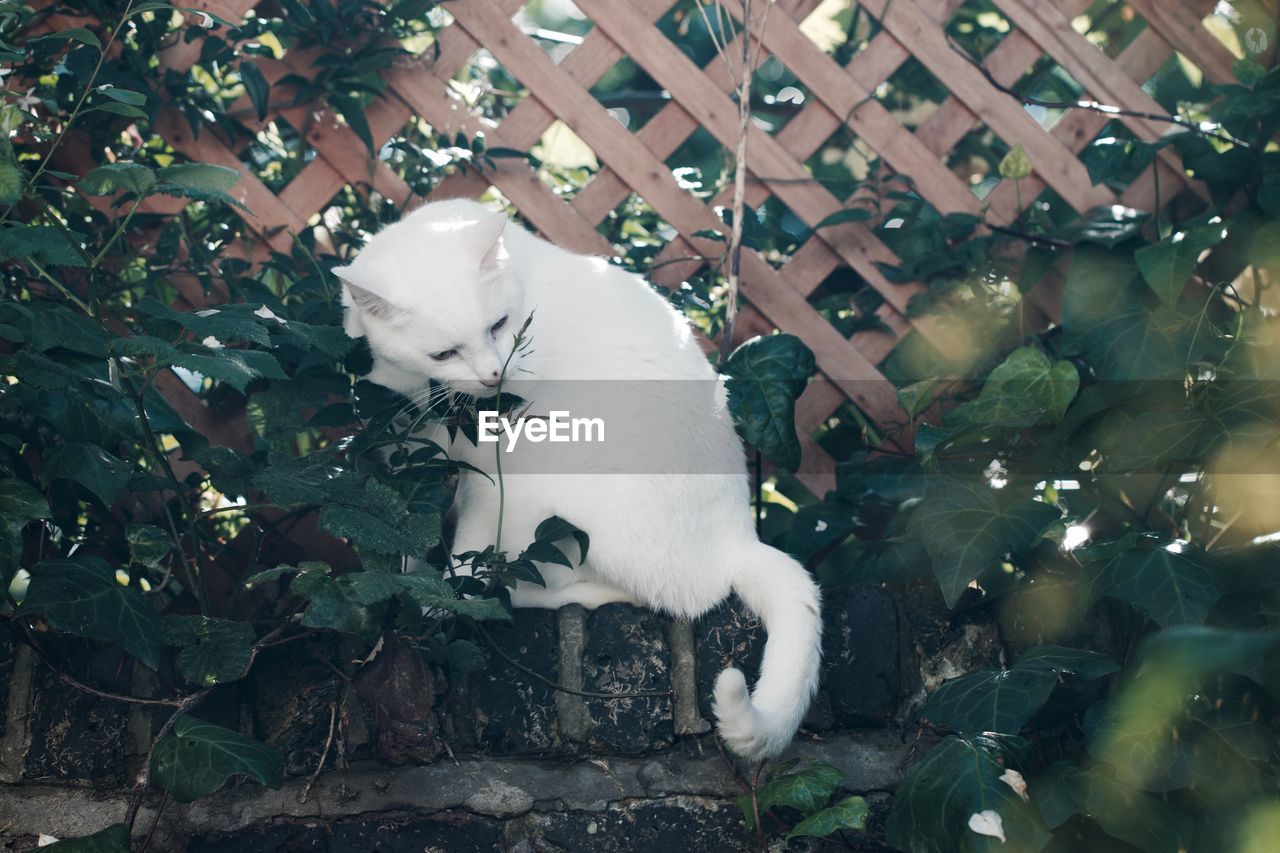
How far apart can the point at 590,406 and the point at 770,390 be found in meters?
0.29

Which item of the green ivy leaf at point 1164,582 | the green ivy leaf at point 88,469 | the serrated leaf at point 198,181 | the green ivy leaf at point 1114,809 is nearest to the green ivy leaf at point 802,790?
the green ivy leaf at point 1114,809

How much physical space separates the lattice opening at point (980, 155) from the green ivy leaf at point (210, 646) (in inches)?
74.5

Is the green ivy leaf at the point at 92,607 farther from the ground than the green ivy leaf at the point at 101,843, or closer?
farther from the ground

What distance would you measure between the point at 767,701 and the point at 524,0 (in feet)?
4.58

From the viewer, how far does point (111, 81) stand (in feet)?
5.99

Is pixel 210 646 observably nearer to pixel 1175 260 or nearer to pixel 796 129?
pixel 796 129

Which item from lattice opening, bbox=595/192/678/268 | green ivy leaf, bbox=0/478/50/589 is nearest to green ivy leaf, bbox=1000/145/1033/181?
lattice opening, bbox=595/192/678/268

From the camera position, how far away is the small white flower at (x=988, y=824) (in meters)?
1.22

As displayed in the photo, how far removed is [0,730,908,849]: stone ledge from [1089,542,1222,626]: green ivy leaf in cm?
59

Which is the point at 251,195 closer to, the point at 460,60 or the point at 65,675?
the point at 460,60

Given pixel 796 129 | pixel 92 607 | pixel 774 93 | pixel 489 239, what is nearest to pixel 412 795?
pixel 92 607

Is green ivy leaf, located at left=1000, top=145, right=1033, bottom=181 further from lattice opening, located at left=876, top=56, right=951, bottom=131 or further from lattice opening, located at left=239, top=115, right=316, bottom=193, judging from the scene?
lattice opening, located at left=239, top=115, right=316, bottom=193

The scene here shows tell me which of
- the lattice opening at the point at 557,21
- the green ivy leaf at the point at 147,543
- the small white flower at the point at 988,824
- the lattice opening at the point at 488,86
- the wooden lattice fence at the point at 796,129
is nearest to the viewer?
the small white flower at the point at 988,824

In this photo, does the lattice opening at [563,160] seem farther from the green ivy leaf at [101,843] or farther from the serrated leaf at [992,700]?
the green ivy leaf at [101,843]
